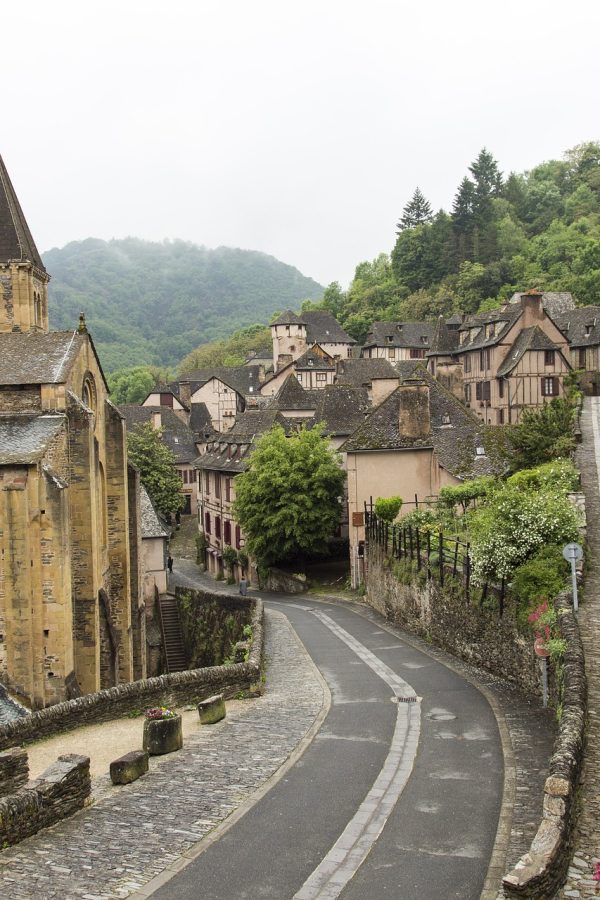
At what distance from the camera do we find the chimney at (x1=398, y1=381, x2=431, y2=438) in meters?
37.0

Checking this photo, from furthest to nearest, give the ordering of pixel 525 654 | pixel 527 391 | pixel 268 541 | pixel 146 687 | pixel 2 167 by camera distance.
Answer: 1. pixel 527 391
2. pixel 268 541
3. pixel 2 167
4. pixel 146 687
5. pixel 525 654

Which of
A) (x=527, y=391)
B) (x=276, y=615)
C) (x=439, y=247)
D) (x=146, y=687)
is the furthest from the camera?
(x=439, y=247)

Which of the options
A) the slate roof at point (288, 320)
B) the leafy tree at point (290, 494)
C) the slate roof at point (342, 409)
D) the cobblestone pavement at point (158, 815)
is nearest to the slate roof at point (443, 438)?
the leafy tree at point (290, 494)

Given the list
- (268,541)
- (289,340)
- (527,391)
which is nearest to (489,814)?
(268,541)

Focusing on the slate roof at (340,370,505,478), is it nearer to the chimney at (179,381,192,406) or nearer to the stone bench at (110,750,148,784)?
the stone bench at (110,750,148,784)

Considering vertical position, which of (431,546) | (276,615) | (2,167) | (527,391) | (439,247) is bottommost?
(276,615)

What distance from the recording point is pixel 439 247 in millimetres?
116250

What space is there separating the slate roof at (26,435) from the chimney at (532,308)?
40755mm

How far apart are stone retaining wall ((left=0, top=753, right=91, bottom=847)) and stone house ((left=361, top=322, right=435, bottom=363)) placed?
84.8 m

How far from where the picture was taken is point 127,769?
13.4 m

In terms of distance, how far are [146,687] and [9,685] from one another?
5.53m

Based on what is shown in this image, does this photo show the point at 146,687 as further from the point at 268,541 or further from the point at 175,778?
the point at 268,541

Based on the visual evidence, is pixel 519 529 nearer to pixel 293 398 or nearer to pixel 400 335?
pixel 293 398

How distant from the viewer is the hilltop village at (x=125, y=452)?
22.3m
